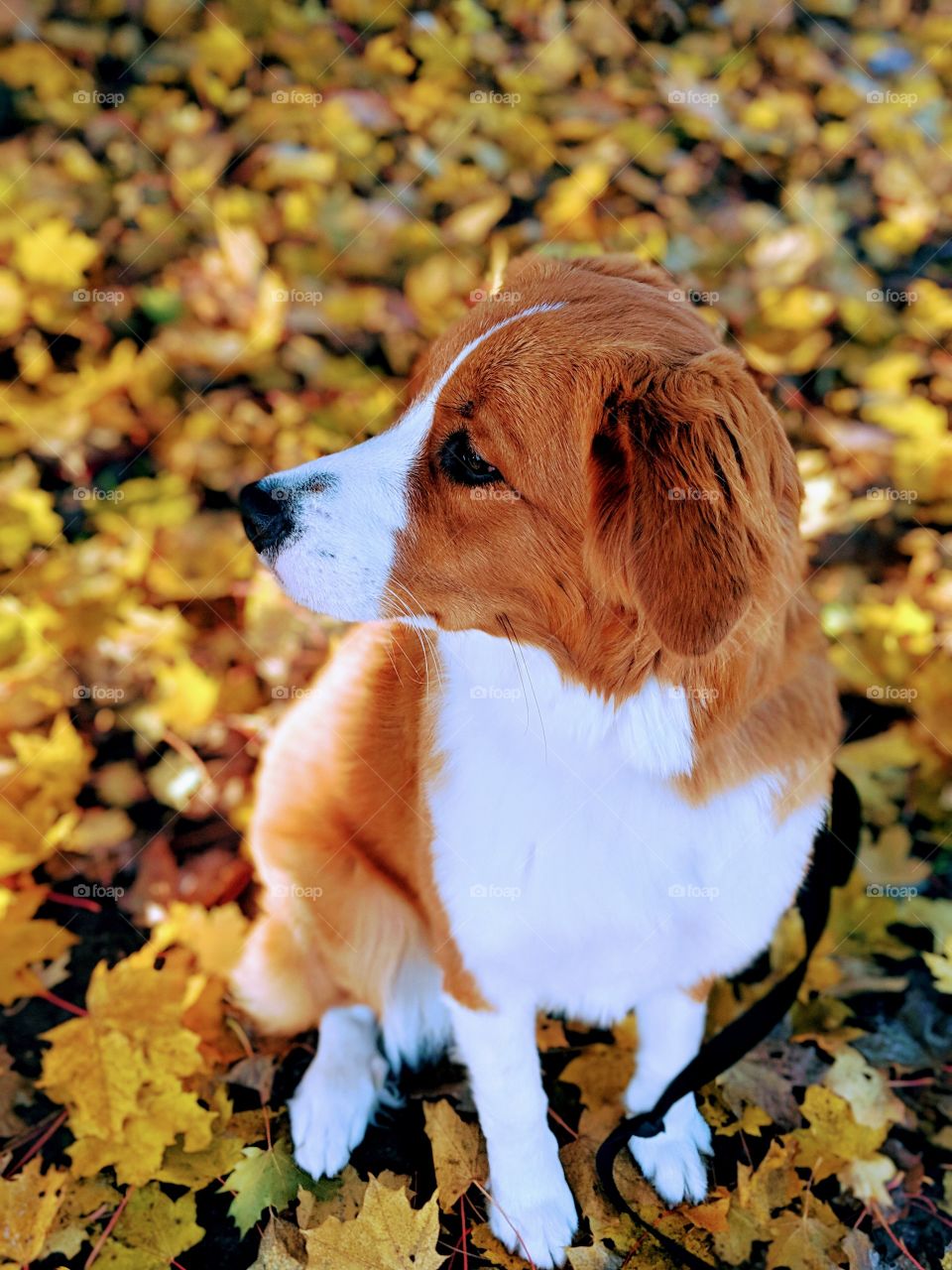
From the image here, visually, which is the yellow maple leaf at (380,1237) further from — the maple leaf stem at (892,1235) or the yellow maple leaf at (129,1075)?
the maple leaf stem at (892,1235)

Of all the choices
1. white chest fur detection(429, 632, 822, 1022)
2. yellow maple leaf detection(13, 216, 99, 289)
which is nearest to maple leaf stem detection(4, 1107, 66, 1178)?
white chest fur detection(429, 632, 822, 1022)

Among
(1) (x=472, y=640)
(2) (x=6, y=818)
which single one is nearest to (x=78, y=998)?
(2) (x=6, y=818)

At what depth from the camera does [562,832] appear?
6.33 ft

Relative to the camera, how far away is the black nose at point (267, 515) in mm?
1906

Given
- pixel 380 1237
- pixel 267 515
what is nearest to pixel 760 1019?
pixel 380 1237

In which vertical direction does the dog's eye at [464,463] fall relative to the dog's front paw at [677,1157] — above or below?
above

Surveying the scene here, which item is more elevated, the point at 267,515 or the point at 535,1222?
the point at 267,515

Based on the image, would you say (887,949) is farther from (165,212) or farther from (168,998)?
(165,212)

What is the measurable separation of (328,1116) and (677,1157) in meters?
0.82

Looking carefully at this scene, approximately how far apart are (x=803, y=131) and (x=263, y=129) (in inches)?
99.9

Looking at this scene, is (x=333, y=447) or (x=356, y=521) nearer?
(x=356, y=521)

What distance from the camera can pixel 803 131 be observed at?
15.2 ft

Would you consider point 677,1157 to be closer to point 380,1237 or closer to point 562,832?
point 380,1237

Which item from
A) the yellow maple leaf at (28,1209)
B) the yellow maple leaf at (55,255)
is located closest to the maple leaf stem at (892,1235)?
the yellow maple leaf at (28,1209)
